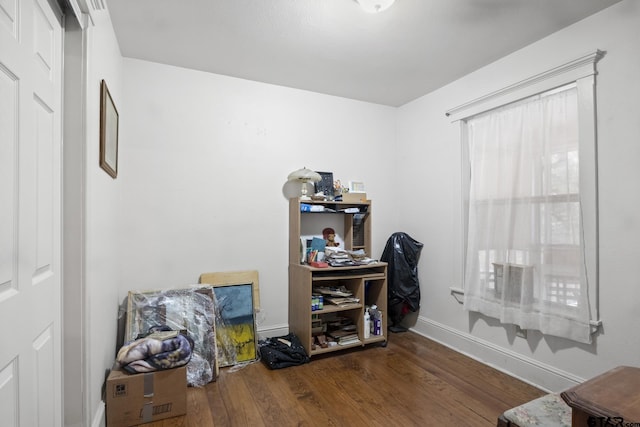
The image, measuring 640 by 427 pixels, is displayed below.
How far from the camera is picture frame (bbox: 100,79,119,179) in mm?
1747

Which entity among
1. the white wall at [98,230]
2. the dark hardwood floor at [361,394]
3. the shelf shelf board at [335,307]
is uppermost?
the white wall at [98,230]

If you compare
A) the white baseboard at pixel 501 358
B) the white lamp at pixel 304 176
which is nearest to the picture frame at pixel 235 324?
→ the white lamp at pixel 304 176

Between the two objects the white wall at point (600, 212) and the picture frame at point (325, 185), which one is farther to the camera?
the picture frame at point (325, 185)

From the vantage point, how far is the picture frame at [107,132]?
1.75 meters

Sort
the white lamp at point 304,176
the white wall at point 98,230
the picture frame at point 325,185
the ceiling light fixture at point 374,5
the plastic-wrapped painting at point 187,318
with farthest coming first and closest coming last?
the picture frame at point 325,185 < the white lamp at point 304,176 < the plastic-wrapped painting at point 187,318 < the ceiling light fixture at point 374,5 < the white wall at point 98,230

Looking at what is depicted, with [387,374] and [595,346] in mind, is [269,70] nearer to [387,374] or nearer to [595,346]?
[387,374]

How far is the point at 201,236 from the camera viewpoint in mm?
2887

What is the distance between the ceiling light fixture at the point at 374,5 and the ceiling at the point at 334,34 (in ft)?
0.37

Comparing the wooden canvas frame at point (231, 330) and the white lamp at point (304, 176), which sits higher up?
the white lamp at point (304, 176)

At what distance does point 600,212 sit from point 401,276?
5.72 ft

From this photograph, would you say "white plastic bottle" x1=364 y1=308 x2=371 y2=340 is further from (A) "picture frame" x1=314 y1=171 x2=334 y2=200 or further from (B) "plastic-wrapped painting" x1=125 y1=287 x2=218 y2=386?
(B) "plastic-wrapped painting" x1=125 y1=287 x2=218 y2=386

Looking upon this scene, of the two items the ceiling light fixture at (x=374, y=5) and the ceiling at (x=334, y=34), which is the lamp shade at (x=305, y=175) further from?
the ceiling light fixture at (x=374, y=5)

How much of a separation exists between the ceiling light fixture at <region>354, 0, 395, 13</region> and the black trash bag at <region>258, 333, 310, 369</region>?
258cm

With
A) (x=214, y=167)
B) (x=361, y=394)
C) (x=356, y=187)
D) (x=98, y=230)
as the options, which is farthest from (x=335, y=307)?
(x=98, y=230)
